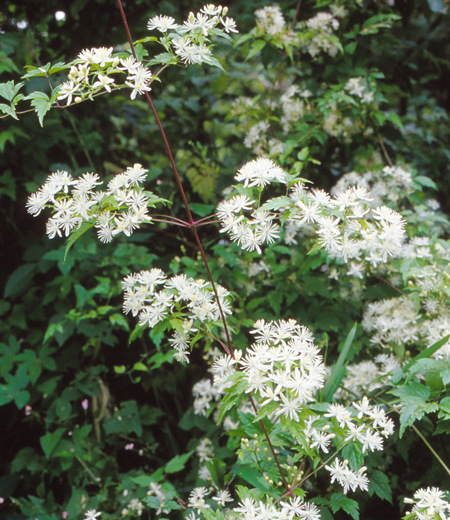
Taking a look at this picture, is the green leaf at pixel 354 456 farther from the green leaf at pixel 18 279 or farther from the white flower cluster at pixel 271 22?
the white flower cluster at pixel 271 22

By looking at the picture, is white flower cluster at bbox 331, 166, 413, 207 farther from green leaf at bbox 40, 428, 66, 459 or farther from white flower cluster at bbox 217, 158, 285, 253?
green leaf at bbox 40, 428, 66, 459

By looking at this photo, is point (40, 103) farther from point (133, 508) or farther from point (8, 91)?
point (133, 508)

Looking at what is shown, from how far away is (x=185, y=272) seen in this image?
1.73 m

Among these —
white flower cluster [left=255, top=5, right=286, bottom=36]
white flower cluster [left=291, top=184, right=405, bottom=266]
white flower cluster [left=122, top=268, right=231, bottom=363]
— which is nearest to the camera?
white flower cluster [left=291, top=184, right=405, bottom=266]

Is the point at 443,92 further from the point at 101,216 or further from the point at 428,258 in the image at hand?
the point at 101,216

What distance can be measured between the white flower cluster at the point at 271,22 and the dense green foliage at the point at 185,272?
0.03 metres

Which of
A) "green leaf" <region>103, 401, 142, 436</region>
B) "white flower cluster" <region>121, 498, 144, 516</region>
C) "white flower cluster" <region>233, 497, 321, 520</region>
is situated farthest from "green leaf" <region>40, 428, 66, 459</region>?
"white flower cluster" <region>233, 497, 321, 520</region>

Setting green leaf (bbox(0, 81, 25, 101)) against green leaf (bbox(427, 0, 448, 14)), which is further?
green leaf (bbox(427, 0, 448, 14))

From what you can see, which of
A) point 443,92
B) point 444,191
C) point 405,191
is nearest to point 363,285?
point 405,191

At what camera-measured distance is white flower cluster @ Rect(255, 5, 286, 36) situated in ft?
6.40

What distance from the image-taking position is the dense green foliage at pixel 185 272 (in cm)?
159

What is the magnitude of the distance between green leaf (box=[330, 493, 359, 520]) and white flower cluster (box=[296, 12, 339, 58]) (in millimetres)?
1907

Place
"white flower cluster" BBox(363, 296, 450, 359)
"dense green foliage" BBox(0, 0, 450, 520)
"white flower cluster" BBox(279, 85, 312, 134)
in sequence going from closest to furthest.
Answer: "white flower cluster" BBox(363, 296, 450, 359), "dense green foliage" BBox(0, 0, 450, 520), "white flower cluster" BBox(279, 85, 312, 134)

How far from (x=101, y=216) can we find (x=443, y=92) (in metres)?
3.74
